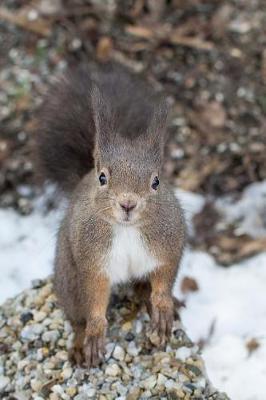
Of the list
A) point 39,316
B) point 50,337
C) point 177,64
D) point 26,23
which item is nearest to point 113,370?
point 50,337

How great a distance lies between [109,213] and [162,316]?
522 millimetres

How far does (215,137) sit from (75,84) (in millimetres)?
1202

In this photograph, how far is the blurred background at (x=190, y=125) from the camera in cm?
315

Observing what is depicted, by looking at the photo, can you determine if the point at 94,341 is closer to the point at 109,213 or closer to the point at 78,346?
the point at 78,346

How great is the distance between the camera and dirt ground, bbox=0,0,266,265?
144 inches

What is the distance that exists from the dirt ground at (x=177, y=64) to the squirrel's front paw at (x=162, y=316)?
4.33ft

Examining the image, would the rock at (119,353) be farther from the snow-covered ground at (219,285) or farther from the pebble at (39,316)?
the snow-covered ground at (219,285)

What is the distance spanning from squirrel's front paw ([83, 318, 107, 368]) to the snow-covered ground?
63 cm

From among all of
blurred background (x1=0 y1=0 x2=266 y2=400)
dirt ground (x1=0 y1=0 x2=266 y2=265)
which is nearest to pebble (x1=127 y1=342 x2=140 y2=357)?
blurred background (x1=0 y1=0 x2=266 y2=400)

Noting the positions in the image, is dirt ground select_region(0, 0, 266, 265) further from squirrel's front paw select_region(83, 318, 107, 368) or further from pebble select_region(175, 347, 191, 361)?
squirrel's front paw select_region(83, 318, 107, 368)

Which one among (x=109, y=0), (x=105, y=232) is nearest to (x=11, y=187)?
(x=109, y=0)

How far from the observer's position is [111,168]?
6.68ft

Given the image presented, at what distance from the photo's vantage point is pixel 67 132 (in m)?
2.64

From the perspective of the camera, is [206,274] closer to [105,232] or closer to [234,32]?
[105,232]
